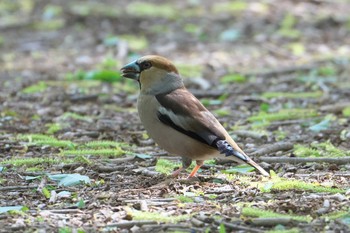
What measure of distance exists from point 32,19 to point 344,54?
Result: 19.1 ft

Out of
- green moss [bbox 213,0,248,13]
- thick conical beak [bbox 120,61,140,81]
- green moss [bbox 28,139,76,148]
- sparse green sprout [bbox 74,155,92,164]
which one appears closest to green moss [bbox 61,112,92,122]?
green moss [bbox 28,139,76,148]

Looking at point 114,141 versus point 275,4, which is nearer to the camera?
point 114,141

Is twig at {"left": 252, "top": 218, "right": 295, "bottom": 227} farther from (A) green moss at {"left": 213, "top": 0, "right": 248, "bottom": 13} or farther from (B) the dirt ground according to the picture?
(A) green moss at {"left": 213, "top": 0, "right": 248, "bottom": 13}

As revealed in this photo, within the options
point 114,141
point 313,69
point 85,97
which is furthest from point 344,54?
point 114,141

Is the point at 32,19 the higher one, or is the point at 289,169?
the point at 32,19

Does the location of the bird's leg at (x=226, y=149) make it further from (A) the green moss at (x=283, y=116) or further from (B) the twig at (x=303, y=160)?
(A) the green moss at (x=283, y=116)

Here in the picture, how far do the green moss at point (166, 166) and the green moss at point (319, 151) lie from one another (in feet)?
3.55

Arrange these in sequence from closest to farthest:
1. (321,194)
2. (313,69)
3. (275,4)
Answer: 1. (321,194)
2. (313,69)
3. (275,4)

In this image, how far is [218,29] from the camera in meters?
13.7

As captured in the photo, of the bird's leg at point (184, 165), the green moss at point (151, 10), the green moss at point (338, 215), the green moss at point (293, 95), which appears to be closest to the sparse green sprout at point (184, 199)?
the bird's leg at point (184, 165)

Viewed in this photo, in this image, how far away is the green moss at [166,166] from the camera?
6045 mm

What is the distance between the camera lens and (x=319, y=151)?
671cm

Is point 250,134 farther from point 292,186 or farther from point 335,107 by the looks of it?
point 292,186

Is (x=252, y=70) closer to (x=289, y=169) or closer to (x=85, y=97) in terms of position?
(x=85, y=97)
